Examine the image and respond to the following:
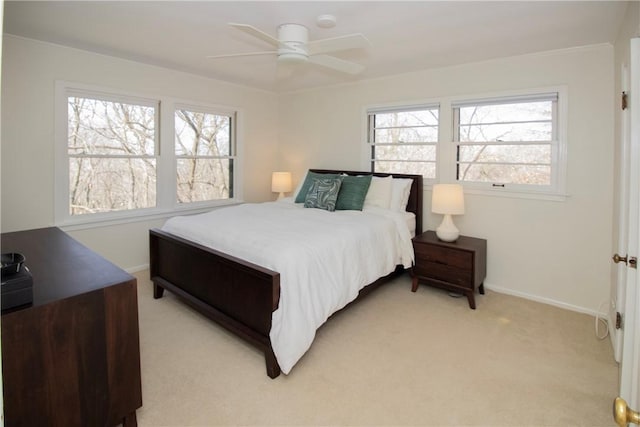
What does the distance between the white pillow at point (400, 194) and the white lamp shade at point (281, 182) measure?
5.69 ft

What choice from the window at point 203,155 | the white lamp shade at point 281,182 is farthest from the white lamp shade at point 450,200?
the window at point 203,155

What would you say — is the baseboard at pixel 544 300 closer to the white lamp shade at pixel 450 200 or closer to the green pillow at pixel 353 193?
the white lamp shade at pixel 450 200

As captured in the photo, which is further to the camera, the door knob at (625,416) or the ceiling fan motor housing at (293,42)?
the ceiling fan motor housing at (293,42)

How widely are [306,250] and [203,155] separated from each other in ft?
9.49

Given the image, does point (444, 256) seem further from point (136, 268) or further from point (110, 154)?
point (110, 154)

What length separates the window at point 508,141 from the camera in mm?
3391

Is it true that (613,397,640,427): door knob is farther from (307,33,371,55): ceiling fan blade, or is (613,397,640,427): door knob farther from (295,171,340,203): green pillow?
(295,171,340,203): green pillow

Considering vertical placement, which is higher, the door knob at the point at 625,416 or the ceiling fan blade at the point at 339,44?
the ceiling fan blade at the point at 339,44

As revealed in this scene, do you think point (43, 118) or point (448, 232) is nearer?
point (43, 118)

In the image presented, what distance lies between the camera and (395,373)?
2.32 meters

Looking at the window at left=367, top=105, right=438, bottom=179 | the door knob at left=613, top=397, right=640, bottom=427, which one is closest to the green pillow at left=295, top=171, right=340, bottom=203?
the window at left=367, top=105, right=438, bottom=179

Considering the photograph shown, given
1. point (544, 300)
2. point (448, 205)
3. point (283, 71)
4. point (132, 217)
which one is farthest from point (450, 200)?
point (132, 217)

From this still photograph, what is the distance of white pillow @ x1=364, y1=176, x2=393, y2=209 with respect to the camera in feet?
13.0

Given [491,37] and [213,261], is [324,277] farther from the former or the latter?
[491,37]
